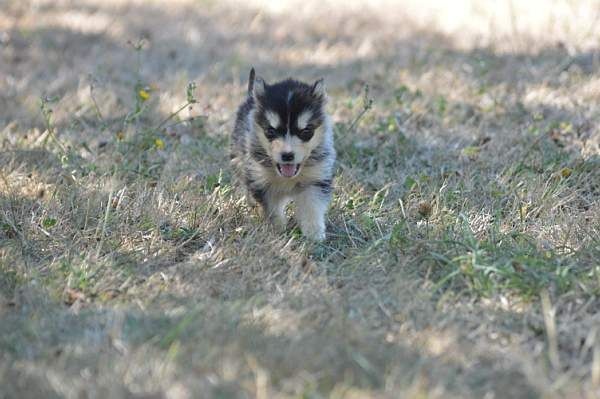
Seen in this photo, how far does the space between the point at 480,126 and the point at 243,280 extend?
3.65m

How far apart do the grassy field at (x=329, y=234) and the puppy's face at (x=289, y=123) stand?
52cm

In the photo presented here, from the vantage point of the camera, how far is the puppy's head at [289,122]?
5.29 m

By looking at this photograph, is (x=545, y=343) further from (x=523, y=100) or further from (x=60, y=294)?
(x=523, y=100)

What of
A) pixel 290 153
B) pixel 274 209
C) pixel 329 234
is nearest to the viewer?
pixel 290 153

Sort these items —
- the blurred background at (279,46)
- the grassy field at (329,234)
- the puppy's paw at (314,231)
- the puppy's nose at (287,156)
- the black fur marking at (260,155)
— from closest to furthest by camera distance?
the grassy field at (329,234) < the puppy's nose at (287,156) < the puppy's paw at (314,231) < the black fur marking at (260,155) < the blurred background at (279,46)

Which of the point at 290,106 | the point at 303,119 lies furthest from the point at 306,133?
the point at 290,106

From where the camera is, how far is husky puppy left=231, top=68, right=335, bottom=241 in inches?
209

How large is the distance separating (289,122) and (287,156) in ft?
0.78

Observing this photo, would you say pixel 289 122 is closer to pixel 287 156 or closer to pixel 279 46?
pixel 287 156

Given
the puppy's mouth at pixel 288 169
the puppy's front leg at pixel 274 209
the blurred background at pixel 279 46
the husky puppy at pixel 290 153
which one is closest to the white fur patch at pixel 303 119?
the husky puppy at pixel 290 153

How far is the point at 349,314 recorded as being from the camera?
429 centimetres

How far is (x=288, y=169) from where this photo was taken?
534 centimetres

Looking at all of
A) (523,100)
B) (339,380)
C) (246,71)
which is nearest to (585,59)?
(523,100)

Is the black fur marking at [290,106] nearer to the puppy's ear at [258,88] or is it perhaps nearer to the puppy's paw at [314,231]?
the puppy's ear at [258,88]
